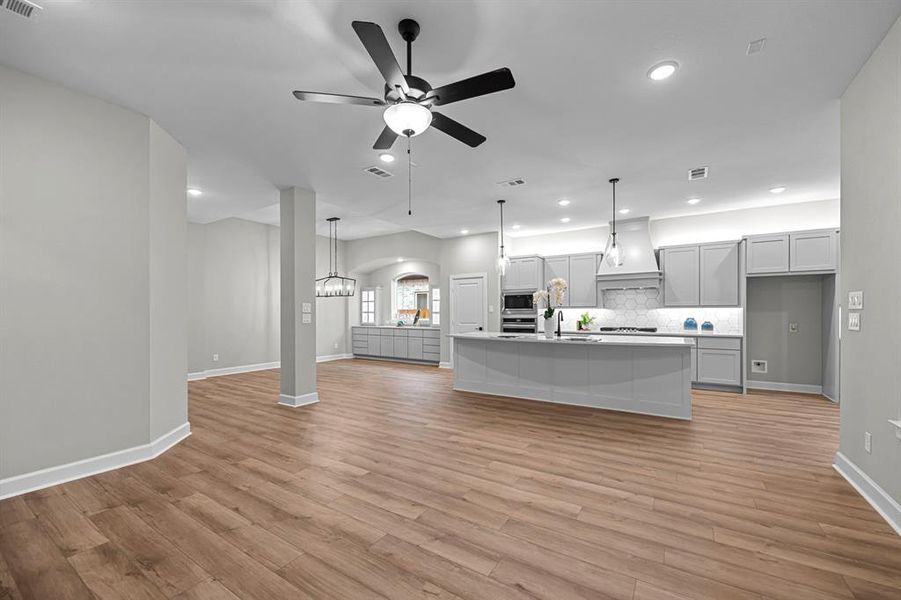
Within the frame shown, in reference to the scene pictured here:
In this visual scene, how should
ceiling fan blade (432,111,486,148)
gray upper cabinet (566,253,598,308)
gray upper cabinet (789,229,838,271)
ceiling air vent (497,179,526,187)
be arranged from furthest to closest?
gray upper cabinet (566,253,598,308), gray upper cabinet (789,229,838,271), ceiling air vent (497,179,526,187), ceiling fan blade (432,111,486,148)

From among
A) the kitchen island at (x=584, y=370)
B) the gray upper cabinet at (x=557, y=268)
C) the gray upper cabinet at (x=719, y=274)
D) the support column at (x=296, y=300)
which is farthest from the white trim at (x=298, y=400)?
the gray upper cabinet at (x=719, y=274)

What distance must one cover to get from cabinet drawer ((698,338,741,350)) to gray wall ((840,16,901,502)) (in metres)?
3.20

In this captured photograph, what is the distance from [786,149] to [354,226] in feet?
23.3

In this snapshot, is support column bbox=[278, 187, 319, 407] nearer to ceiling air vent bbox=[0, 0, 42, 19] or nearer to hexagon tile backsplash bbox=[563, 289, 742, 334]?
ceiling air vent bbox=[0, 0, 42, 19]

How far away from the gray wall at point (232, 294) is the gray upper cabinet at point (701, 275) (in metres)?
6.34

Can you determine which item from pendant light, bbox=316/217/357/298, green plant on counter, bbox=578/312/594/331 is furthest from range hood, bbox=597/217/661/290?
pendant light, bbox=316/217/357/298

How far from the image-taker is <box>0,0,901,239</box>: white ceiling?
2148 millimetres

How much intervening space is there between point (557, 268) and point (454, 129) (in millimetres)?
5528

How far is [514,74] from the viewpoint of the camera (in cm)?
269

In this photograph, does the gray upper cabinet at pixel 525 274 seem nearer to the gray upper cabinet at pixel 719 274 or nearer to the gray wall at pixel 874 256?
the gray upper cabinet at pixel 719 274

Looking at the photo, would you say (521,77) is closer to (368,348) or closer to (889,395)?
(889,395)

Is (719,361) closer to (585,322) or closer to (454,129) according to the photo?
(585,322)

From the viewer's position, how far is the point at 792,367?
5996 millimetres

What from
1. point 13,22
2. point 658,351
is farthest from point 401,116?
point 658,351
